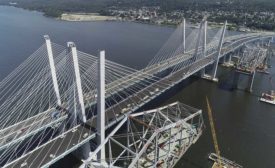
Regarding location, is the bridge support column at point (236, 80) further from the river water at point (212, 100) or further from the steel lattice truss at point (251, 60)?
the steel lattice truss at point (251, 60)

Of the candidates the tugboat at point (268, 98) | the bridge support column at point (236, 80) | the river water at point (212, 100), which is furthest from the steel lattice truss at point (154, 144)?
the bridge support column at point (236, 80)

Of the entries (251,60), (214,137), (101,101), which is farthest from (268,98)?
(101,101)

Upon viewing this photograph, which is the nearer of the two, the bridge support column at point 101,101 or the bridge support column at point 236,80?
the bridge support column at point 101,101

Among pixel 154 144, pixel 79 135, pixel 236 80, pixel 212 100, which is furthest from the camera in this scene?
pixel 236 80

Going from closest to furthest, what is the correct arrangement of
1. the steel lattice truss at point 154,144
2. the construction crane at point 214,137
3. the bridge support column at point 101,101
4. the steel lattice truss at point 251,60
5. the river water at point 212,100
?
the bridge support column at point 101,101, the steel lattice truss at point 154,144, the construction crane at point 214,137, the river water at point 212,100, the steel lattice truss at point 251,60

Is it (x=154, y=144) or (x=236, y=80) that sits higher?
(x=154, y=144)

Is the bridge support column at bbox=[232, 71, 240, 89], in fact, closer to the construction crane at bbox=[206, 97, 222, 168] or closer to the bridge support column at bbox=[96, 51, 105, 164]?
the construction crane at bbox=[206, 97, 222, 168]

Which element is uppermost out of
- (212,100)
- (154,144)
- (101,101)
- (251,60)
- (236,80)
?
(101,101)

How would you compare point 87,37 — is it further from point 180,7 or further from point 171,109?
point 180,7

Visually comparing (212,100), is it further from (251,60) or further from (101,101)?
(101,101)

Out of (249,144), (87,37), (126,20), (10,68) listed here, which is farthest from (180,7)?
(249,144)

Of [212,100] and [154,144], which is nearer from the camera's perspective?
[154,144]
